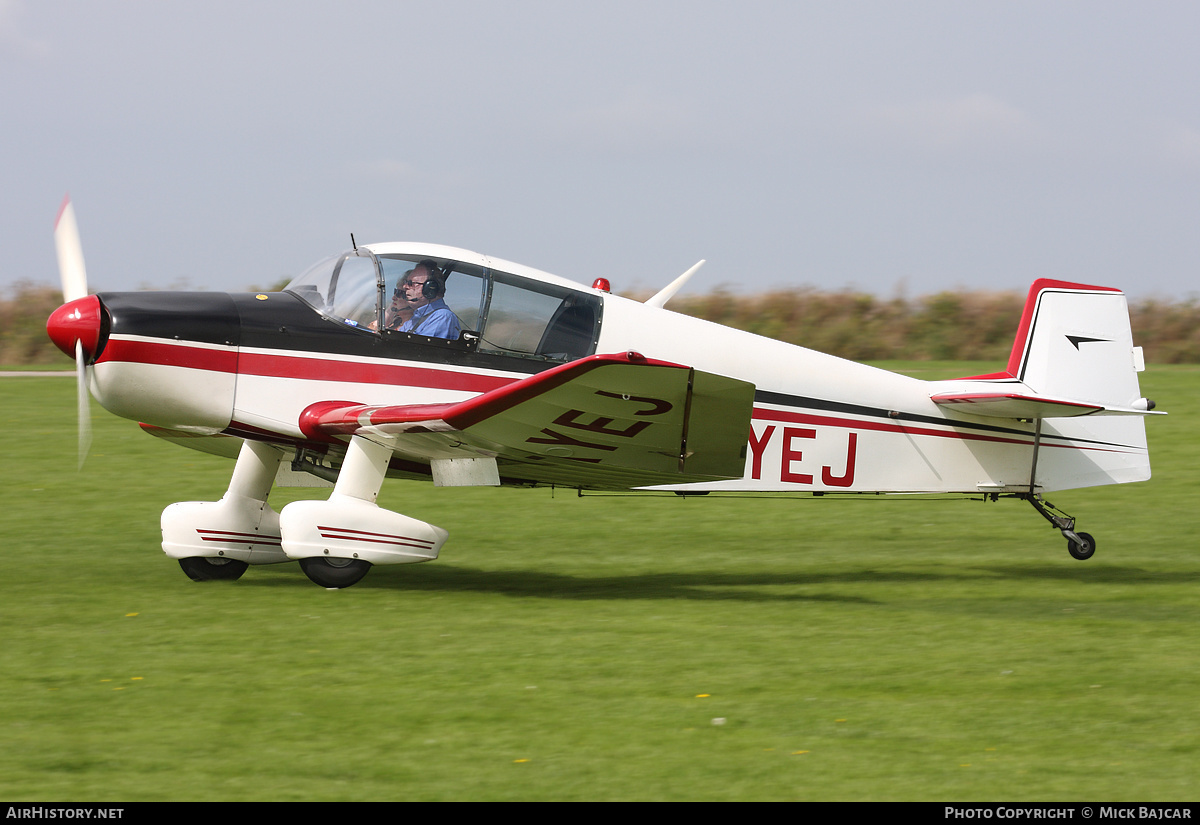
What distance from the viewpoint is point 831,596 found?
820 cm

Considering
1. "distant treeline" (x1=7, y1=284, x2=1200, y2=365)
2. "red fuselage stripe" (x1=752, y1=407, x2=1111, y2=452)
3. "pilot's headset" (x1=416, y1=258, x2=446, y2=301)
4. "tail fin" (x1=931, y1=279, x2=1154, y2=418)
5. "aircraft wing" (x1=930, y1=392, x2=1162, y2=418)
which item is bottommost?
"distant treeline" (x1=7, y1=284, x2=1200, y2=365)

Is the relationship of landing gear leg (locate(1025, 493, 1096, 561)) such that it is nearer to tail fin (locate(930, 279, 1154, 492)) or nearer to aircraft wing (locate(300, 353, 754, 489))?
tail fin (locate(930, 279, 1154, 492))

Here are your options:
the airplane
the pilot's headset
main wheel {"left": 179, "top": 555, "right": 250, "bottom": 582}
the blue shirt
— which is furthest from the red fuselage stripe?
main wheel {"left": 179, "top": 555, "right": 250, "bottom": 582}

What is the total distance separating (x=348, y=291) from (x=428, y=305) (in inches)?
22.8

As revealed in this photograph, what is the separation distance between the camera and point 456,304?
8.39 m

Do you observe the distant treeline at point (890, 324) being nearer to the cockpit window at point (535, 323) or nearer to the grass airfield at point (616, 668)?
the grass airfield at point (616, 668)

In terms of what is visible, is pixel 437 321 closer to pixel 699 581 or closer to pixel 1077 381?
pixel 699 581

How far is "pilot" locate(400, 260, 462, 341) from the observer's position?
834 centimetres

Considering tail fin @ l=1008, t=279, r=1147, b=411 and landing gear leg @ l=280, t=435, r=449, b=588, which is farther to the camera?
tail fin @ l=1008, t=279, r=1147, b=411

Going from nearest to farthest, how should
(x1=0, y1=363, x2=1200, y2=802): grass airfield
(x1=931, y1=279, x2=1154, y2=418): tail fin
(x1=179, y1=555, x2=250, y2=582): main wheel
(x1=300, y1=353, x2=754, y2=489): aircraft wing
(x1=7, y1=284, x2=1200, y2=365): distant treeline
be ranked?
(x1=0, y1=363, x2=1200, y2=802): grass airfield < (x1=300, y1=353, x2=754, y2=489): aircraft wing < (x1=179, y1=555, x2=250, y2=582): main wheel < (x1=931, y1=279, x2=1154, y2=418): tail fin < (x1=7, y1=284, x2=1200, y2=365): distant treeline

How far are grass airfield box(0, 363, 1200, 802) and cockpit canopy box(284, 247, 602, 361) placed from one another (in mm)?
1774

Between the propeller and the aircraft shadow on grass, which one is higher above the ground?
the propeller

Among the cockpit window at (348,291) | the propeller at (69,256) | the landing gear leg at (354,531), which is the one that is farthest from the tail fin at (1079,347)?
the propeller at (69,256)

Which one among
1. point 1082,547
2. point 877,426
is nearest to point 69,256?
point 877,426
